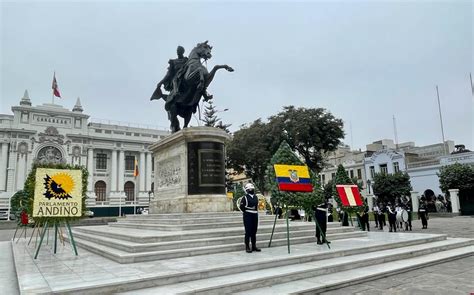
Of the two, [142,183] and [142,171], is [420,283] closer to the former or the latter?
[142,183]

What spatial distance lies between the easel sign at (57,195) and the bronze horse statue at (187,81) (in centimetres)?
563

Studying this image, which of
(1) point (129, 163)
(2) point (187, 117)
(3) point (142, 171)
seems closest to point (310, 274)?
(2) point (187, 117)

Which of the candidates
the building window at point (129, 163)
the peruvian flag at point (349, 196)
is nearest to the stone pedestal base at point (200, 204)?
the peruvian flag at point (349, 196)

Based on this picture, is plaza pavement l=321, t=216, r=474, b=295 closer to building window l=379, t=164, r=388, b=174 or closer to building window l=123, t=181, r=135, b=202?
building window l=379, t=164, r=388, b=174

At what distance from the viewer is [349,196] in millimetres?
12984

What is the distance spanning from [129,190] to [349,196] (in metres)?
49.1

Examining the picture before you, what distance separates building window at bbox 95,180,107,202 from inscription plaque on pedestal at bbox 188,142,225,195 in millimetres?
46910

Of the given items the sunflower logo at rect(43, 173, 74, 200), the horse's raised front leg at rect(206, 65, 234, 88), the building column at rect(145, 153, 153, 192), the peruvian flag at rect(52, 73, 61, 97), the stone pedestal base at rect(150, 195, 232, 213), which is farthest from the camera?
the building column at rect(145, 153, 153, 192)

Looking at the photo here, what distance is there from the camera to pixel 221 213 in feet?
35.8

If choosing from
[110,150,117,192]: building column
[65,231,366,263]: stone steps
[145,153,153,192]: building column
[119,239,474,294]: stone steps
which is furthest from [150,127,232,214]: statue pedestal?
[145,153,153,192]: building column

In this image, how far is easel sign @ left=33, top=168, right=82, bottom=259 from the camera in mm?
8289

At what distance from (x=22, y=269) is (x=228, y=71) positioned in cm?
922

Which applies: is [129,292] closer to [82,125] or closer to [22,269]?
[22,269]

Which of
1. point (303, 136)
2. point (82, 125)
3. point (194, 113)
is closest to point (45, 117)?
point (82, 125)
